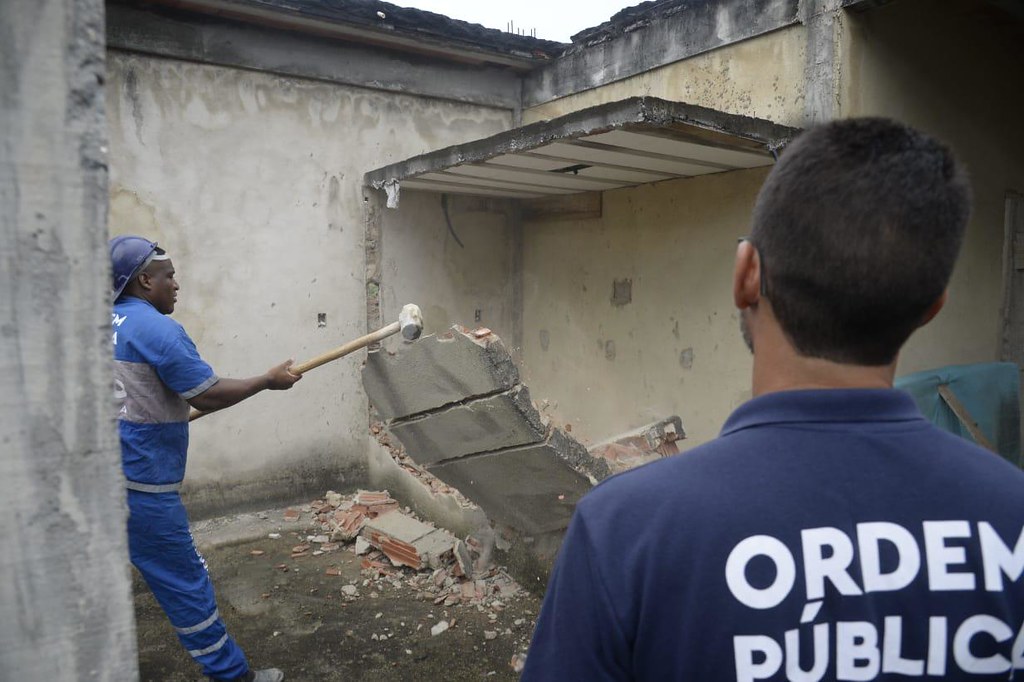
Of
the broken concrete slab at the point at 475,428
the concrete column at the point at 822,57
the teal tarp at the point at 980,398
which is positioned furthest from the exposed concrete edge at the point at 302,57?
the teal tarp at the point at 980,398

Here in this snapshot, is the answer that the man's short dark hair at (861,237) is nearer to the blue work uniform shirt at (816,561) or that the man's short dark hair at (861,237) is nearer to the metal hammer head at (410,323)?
the blue work uniform shirt at (816,561)

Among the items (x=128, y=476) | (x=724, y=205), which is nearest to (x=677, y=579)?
(x=128, y=476)

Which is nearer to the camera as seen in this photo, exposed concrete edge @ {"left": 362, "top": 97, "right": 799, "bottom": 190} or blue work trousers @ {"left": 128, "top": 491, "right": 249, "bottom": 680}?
blue work trousers @ {"left": 128, "top": 491, "right": 249, "bottom": 680}

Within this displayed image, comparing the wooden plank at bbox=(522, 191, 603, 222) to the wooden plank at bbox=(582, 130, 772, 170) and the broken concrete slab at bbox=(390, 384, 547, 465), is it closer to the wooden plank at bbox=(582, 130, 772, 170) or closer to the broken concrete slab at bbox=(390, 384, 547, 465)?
the wooden plank at bbox=(582, 130, 772, 170)

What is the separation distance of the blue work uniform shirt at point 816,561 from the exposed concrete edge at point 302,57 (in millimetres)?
5628

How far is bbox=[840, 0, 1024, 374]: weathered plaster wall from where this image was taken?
4500 millimetres

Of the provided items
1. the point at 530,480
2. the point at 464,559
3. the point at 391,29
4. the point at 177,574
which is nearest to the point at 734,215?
the point at 530,480

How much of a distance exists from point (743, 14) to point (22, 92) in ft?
16.4

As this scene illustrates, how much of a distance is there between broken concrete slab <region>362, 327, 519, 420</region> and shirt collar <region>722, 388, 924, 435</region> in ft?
7.72

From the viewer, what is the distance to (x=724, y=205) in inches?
202

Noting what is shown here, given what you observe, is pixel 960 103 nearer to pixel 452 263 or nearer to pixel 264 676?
pixel 452 263

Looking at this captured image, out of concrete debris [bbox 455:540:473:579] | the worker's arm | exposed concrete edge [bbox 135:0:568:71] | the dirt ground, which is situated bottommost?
the dirt ground

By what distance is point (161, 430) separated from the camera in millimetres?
3104

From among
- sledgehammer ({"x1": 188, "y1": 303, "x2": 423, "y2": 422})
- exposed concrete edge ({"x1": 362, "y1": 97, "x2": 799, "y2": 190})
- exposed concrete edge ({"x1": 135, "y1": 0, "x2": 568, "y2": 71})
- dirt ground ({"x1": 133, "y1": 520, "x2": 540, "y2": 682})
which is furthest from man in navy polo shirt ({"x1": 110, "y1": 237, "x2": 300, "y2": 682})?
exposed concrete edge ({"x1": 135, "y1": 0, "x2": 568, "y2": 71})
